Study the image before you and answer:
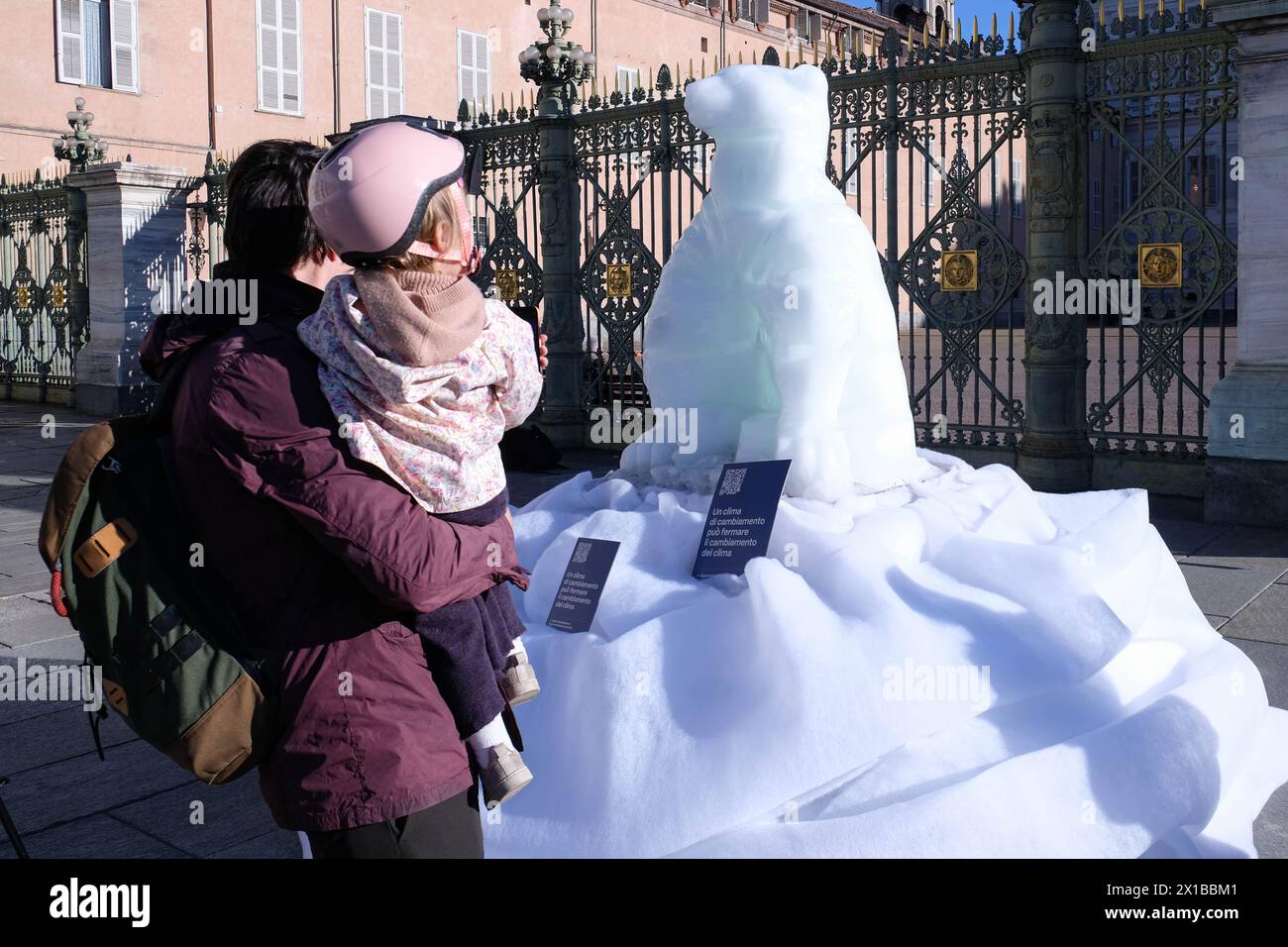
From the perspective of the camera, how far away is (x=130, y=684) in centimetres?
181

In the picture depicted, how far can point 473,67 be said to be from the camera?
934 inches

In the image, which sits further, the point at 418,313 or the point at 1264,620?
the point at 1264,620

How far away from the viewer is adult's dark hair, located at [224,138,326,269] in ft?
6.61

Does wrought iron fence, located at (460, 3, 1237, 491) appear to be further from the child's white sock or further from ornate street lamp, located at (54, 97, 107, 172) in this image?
ornate street lamp, located at (54, 97, 107, 172)

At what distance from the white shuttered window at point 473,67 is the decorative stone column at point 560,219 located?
1286 cm

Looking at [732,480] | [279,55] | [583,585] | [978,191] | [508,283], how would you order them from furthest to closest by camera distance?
[279,55] < [508,283] < [978,191] < [732,480] < [583,585]

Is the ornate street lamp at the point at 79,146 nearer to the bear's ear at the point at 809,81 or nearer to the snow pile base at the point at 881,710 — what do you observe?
the bear's ear at the point at 809,81

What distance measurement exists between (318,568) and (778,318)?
2.67 metres

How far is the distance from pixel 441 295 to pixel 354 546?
401 millimetres

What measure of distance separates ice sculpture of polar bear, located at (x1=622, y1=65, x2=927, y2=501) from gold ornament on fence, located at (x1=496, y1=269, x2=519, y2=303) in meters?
7.25

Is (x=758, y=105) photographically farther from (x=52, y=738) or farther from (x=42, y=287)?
(x=42, y=287)

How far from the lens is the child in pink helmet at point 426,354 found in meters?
1.81

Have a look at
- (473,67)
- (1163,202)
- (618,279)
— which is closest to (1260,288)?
(1163,202)

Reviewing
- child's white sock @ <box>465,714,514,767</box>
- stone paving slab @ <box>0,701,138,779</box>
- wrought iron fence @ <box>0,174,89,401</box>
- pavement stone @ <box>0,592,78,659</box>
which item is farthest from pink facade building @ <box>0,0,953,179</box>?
child's white sock @ <box>465,714,514,767</box>
